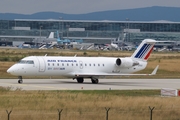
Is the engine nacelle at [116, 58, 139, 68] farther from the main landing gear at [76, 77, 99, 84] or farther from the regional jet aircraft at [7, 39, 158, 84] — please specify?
the main landing gear at [76, 77, 99, 84]

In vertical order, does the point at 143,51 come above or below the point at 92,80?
above

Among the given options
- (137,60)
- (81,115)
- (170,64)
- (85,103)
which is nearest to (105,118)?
(81,115)

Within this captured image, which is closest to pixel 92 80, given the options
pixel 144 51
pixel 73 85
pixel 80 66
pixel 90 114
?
pixel 80 66

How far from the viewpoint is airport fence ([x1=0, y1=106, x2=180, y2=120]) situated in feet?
108

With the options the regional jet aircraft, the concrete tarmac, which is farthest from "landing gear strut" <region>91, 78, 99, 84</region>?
the concrete tarmac

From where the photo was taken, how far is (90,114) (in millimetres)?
34750

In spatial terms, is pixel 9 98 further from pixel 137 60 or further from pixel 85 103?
pixel 137 60

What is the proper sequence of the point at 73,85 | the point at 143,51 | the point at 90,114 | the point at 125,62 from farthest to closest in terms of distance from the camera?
1. the point at 143,51
2. the point at 125,62
3. the point at 73,85
4. the point at 90,114

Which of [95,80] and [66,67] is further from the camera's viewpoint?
[95,80]

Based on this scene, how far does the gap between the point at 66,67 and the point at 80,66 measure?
2.05 metres

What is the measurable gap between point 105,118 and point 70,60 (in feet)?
98.4

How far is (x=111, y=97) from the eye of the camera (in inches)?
1756

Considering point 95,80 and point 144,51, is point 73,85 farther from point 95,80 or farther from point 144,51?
point 144,51

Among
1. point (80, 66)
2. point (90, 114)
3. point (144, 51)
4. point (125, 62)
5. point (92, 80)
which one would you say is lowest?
point (92, 80)
